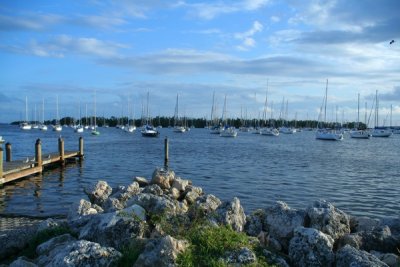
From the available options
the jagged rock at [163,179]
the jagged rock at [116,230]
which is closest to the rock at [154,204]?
the jagged rock at [116,230]

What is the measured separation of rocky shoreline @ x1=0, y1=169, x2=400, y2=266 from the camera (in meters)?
7.66

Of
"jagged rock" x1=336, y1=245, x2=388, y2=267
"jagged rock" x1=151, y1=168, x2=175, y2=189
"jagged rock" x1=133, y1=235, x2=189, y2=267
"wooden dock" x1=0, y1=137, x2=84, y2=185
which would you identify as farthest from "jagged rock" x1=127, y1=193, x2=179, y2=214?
"wooden dock" x1=0, y1=137, x2=84, y2=185

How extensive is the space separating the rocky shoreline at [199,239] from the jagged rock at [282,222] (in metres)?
0.03

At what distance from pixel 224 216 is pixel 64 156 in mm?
33507

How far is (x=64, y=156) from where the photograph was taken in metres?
41.7

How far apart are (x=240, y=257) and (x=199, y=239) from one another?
928mm

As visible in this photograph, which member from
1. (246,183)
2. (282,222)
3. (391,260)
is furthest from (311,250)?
(246,183)

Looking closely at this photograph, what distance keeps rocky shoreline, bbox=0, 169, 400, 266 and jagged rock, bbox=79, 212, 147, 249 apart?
2cm

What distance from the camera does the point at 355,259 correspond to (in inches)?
314

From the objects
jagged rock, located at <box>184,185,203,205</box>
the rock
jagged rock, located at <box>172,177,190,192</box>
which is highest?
the rock

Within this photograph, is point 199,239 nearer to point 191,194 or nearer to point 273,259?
point 273,259

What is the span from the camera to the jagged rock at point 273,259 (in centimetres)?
793

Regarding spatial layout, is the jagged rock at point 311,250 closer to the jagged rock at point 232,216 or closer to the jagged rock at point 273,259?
the jagged rock at point 273,259

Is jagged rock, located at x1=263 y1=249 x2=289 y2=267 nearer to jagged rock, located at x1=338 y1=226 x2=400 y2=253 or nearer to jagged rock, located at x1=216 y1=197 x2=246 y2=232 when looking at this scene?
jagged rock, located at x1=216 y1=197 x2=246 y2=232
